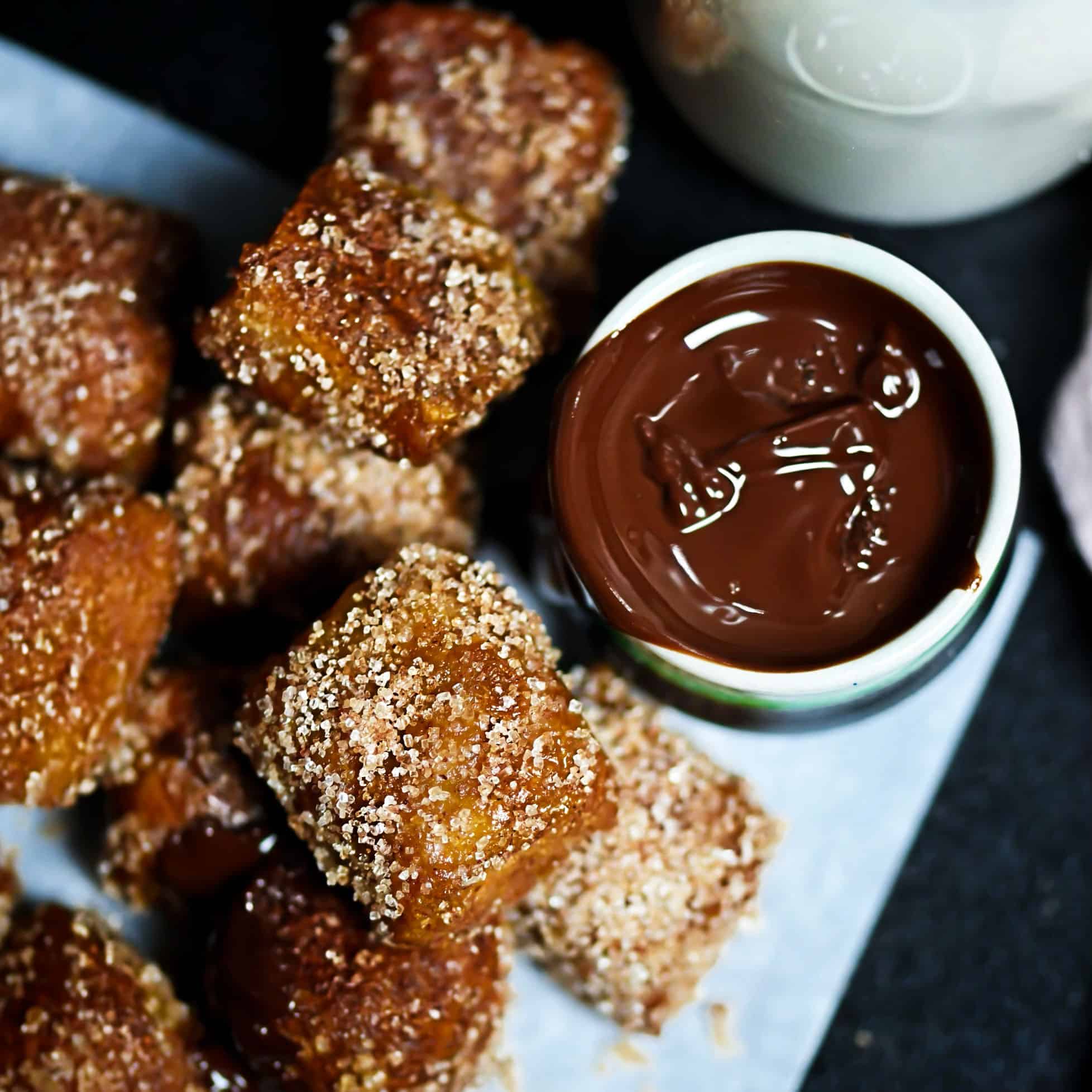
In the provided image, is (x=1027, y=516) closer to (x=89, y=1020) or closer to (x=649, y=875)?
(x=649, y=875)

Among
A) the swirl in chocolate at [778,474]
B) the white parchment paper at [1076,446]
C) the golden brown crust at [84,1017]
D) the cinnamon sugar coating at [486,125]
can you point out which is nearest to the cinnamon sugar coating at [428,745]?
the swirl in chocolate at [778,474]

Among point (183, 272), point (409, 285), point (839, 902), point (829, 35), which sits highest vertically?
point (829, 35)

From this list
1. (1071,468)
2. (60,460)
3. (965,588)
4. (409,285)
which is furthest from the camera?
(1071,468)

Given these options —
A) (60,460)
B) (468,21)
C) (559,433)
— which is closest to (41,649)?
(60,460)

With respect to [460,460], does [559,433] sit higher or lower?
higher

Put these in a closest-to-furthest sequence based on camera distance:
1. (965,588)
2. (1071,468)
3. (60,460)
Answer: (965,588), (60,460), (1071,468)

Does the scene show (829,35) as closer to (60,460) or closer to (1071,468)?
(1071,468)

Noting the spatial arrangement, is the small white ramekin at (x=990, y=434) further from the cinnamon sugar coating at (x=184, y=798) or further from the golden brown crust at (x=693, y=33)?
the cinnamon sugar coating at (x=184, y=798)
